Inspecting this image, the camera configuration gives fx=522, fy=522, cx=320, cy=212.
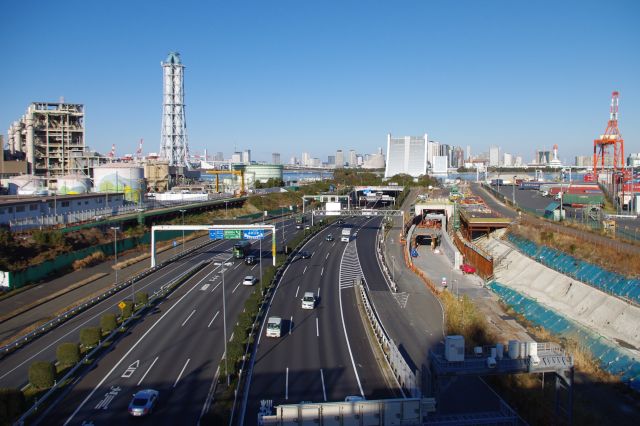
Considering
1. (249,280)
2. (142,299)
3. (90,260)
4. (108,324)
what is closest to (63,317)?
(142,299)

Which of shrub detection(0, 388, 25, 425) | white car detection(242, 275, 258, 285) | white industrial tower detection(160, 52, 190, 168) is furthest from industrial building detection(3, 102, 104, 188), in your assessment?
shrub detection(0, 388, 25, 425)

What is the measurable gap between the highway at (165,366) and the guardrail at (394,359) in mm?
4914

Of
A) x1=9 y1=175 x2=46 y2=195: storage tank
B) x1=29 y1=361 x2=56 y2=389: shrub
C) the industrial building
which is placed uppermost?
the industrial building

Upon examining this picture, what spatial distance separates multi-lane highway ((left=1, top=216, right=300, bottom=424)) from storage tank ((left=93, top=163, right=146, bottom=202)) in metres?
29.2

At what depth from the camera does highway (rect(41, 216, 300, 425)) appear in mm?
12125

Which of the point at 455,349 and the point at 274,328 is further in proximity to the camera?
the point at 274,328

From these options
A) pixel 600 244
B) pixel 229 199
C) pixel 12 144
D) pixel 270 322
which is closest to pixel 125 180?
pixel 229 199

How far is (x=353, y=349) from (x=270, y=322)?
306 cm

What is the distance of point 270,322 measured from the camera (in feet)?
58.3

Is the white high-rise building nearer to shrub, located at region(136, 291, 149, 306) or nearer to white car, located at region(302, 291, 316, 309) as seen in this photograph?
white car, located at region(302, 291, 316, 309)

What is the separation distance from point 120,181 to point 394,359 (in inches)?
1721

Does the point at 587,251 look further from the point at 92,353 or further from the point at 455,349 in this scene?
the point at 92,353

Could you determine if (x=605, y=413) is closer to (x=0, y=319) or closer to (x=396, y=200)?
(x=0, y=319)

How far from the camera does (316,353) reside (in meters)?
16.2
